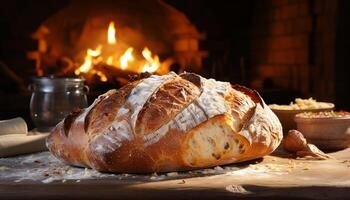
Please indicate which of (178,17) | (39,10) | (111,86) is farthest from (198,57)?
(39,10)

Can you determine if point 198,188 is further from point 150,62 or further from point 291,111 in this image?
point 150,62

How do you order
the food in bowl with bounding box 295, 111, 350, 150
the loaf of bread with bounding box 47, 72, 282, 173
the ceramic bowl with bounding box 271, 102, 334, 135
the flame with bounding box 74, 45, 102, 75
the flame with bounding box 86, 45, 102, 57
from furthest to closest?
the flame with bounding box 86, 45, 102, 57
the flame with bounding box 74, 45, 102, 75
the ceramic bowl with bounding box 271, 102, 334, 135
the food in bowl with bounding box 295, 111, 350, 150
the loaf of bread with bounding box 47, 72, 282, 173

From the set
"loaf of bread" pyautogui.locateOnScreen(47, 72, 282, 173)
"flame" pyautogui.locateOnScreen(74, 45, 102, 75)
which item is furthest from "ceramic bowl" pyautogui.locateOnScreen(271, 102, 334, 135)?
"flame" pyautogui.locateOnScreen(74, 45, 102, 75)

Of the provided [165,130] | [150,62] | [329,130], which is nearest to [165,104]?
[165,130]

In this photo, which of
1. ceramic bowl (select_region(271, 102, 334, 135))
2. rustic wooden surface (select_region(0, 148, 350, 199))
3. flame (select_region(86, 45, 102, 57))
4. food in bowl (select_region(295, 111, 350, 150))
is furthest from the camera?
flame (select_region(86, 45, 102, 57))

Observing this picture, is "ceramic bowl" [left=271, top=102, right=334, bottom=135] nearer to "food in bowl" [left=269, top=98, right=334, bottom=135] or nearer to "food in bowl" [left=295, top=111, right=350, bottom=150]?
"food in bowl" [left=269, top=98, right=334, bottom=135]

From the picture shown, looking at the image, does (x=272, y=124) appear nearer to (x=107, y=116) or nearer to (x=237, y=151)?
(x=237, y=151)
